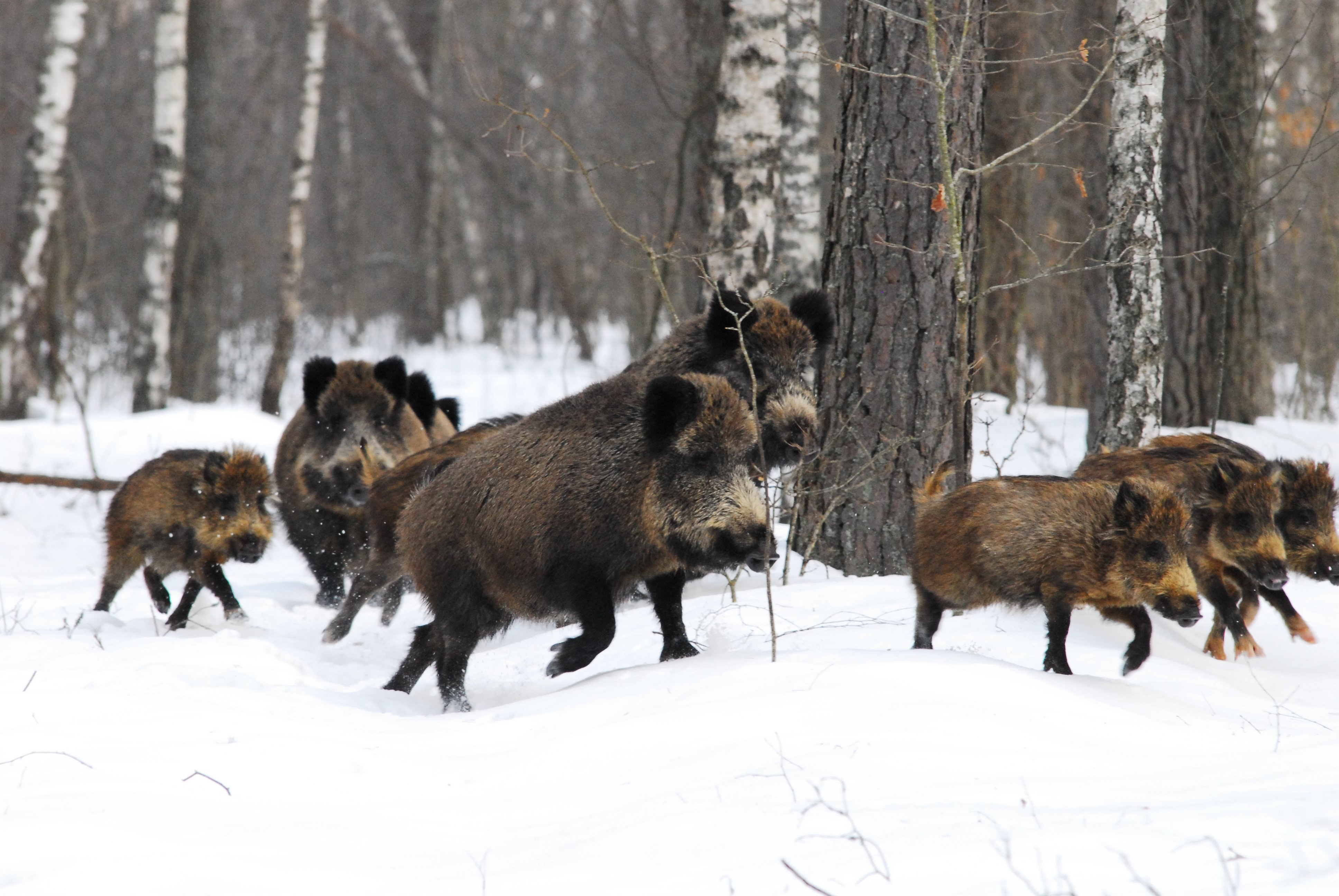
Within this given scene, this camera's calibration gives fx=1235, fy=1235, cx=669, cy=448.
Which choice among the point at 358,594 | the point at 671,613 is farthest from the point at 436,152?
the point at 671,613

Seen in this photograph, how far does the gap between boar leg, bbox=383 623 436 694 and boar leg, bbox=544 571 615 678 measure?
87 cm

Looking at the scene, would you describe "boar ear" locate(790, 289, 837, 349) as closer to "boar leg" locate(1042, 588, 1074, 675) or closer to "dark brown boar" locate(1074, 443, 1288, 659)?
"dark brown boar" locate(1074, 443, 1288, 659)

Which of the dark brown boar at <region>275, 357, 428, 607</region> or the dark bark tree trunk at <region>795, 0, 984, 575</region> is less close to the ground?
the dark bark tree trunk at <region>795, 0, 984, 575</region>

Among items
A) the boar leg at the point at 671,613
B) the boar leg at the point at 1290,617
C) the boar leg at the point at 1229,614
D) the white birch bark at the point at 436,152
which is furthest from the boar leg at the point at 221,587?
the white birch bark at the point at 436,152

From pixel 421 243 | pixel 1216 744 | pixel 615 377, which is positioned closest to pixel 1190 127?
pixel 615 377

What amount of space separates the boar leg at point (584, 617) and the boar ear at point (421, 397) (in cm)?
379

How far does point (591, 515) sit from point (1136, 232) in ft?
13.6

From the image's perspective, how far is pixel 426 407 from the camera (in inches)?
338

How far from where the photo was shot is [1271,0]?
14922mm

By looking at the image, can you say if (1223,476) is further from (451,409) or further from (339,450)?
(451,409)

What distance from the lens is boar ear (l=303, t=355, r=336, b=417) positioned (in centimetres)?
777

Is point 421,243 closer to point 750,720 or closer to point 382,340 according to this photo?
point 382,340

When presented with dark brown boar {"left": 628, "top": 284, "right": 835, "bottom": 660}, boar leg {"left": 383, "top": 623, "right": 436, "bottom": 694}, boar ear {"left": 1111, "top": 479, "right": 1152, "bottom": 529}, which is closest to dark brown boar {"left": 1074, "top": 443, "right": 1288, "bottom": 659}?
boar ear {"left": 1111, "top": 479, "right": 1152, "bottom": 529}

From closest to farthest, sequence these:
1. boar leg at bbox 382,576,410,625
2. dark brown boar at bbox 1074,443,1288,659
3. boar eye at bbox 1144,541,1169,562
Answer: boar eye at bbox 1144,541,1169,562 → dark brown boar at bbox 1074,443,1288,659 → boar leg at bbox 382,576,410,625
